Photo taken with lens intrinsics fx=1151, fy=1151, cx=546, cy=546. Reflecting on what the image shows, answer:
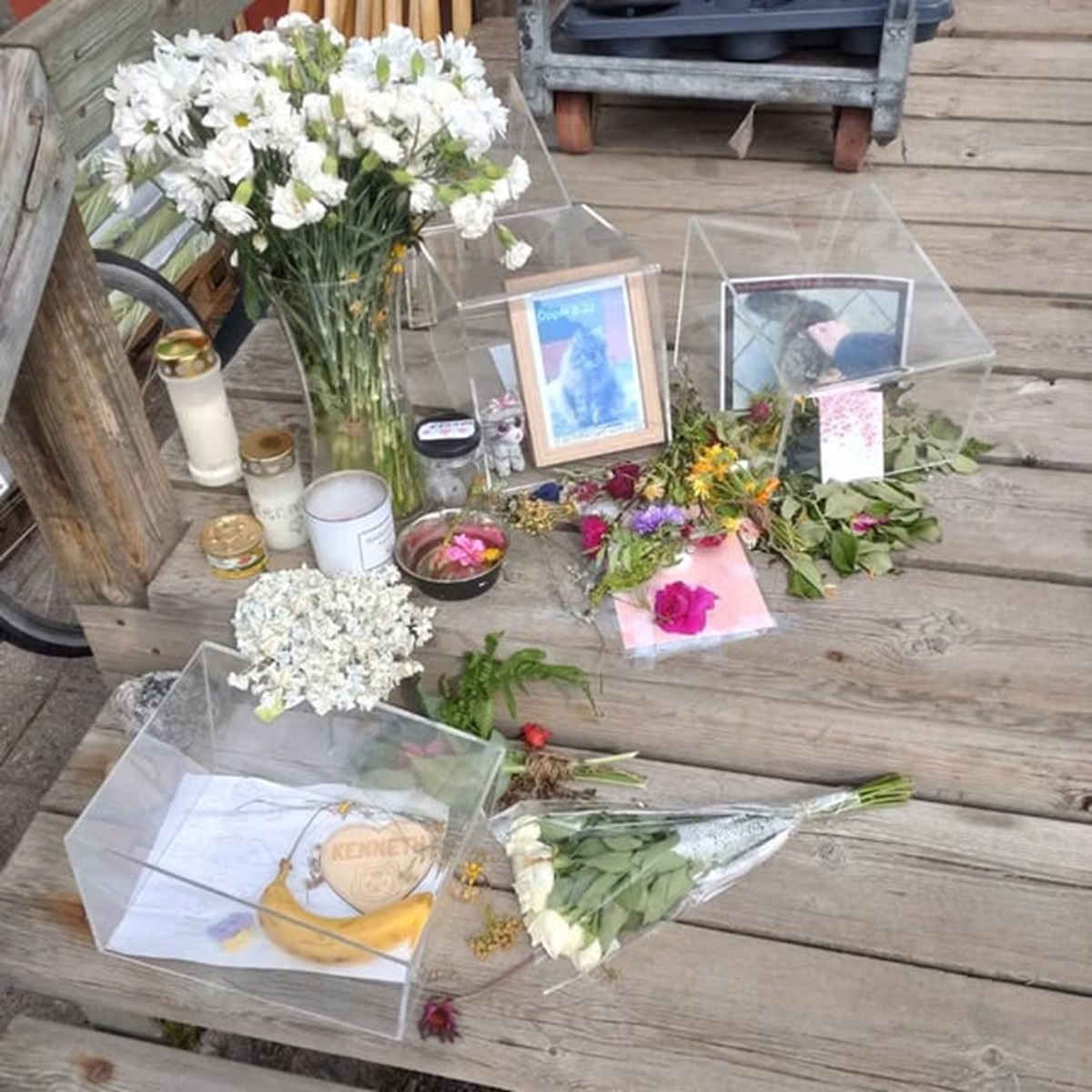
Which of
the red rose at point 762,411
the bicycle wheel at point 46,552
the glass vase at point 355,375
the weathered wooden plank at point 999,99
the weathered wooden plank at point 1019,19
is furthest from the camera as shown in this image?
Result: the weathered wooden plank at point 1019,19

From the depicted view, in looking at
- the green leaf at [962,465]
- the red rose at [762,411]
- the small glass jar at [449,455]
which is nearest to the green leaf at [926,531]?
the green leaf at [962,465]

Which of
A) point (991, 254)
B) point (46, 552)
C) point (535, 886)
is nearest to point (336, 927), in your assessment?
point (535, 886)

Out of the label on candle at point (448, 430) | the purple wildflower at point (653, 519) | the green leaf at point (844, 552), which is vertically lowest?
the green leaf at point (844, 552)

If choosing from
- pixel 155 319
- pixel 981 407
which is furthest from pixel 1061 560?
pixel 155 319

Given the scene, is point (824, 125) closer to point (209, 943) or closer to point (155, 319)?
point (155, 319)

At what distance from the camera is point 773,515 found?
1535 millimetres

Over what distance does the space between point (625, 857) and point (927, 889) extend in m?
0.35

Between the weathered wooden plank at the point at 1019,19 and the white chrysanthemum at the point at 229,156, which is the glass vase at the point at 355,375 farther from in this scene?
the weathered wooden plank at the point at 1019,19

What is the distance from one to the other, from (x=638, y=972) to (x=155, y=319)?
2447 mm

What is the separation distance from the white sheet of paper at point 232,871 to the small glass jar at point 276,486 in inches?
12.8

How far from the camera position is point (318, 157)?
1.13 m

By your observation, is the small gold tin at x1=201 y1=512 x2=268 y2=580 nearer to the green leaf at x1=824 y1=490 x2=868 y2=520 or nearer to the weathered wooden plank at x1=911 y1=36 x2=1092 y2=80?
the green leaf at x1=824 y1=490 x2=868 y2=520

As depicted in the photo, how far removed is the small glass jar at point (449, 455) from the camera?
1.50m

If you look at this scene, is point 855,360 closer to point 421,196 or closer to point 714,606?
point 714,606
